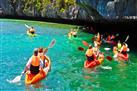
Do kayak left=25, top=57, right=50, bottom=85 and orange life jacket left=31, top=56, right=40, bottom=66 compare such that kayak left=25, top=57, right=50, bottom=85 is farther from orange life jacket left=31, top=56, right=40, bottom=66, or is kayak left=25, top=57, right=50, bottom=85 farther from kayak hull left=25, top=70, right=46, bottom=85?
orange life jacket left=31, top=56, right=40, bottom=66

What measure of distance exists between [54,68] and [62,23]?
30.8 meters

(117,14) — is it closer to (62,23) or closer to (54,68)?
(54,68)

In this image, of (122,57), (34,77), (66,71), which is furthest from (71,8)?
(34,77)

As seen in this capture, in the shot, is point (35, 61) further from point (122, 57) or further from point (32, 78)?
point (122, 57)

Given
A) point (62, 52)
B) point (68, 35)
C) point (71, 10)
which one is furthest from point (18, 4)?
point (62, 52)

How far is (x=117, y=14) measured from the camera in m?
26.4

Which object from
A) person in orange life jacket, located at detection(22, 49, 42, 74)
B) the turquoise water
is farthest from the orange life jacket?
the turquoise water

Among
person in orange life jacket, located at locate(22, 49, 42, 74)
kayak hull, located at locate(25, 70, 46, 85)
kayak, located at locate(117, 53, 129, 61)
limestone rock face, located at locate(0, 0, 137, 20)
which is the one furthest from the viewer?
limestone rock face, located at locate(0, 0, 137, 20)

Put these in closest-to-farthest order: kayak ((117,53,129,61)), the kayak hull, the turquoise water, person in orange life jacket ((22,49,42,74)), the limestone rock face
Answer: the kayak hull < person in orange life jacket ((22,49,42,74)) < the turquoise water < kayak ((117,53,129,61)) < the limestone rock face

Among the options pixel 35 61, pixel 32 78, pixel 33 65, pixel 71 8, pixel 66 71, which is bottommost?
pixel 66 71

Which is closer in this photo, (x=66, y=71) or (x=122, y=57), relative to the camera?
(x=66, y=71)

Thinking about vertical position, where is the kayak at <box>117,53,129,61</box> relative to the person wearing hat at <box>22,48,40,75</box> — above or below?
below

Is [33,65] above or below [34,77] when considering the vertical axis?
above

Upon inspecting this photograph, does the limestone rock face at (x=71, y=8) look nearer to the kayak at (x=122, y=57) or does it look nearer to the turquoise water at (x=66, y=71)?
the kayak at (x=122, y=57)
